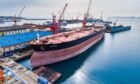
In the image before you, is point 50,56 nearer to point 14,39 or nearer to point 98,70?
point 98,70

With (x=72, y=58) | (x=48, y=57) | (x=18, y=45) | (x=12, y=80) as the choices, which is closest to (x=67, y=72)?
(x=48, y=57)

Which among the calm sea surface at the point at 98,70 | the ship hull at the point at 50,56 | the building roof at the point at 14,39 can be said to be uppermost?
the building roof at the point at 14,39

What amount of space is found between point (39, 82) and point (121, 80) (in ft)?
49.5

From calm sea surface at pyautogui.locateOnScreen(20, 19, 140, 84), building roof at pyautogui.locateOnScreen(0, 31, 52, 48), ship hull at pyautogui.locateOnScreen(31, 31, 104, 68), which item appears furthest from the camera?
building roof at pyautogui.locateOnScreen(0, 31, 52, 48)

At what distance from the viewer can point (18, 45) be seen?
39594mm

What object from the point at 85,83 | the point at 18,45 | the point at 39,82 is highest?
the point at 18,45

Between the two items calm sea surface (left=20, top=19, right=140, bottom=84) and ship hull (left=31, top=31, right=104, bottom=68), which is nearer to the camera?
calm sea surface (left=20, top=19, right=140, bottom=84)

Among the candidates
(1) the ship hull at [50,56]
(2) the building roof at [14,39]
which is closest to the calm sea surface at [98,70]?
(1) the ship hull at [50,56]

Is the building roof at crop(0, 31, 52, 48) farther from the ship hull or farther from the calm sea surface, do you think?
the ship hull

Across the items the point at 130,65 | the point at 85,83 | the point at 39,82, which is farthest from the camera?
the point at 130,65

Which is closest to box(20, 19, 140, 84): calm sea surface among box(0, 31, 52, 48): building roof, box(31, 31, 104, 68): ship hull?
box(31, 31, 104, 68): ship hull

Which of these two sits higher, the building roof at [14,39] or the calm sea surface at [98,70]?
the building roof at [14,39]

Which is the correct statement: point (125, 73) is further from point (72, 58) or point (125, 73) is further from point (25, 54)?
point (25, 54)

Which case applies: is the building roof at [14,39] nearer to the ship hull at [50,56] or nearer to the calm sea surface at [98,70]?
the calm sea surface at [98,70]
